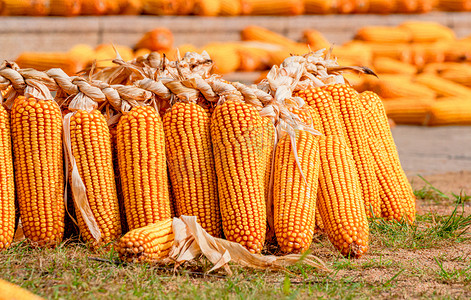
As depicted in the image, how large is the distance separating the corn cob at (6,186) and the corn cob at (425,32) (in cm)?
1048

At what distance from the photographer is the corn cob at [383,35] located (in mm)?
12211

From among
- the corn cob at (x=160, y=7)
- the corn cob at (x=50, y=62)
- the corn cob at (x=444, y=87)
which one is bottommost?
the corn cob at (x=444, y=87)

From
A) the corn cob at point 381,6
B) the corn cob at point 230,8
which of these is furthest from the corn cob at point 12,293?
the corn cob at point 381,6

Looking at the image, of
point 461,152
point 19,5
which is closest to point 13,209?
point 461,152

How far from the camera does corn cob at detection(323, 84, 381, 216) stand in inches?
157

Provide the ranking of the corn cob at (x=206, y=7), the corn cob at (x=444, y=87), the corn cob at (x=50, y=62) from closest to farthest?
1. the corn cob at (x=50, y=62)
2. the corn cob at (x=444, y=87)
3. the corn cob at (x=206, y=7)

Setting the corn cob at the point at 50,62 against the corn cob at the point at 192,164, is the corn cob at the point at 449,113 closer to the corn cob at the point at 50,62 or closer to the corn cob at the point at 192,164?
the corn cob at the point at 50,62

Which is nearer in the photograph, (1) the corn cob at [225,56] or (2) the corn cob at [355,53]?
(1) the corn cob at [225,56]

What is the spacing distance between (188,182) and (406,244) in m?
1.35

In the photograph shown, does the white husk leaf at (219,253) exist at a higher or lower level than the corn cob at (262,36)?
lower

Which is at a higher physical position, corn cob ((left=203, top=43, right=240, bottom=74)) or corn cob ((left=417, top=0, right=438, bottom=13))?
corn cob ((left=417, top=0, right=438, bottom=13))

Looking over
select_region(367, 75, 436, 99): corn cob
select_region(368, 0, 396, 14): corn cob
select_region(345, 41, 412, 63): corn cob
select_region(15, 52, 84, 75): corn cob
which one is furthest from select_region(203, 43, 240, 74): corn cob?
select_region(368, 0, 396, 14): corn cob

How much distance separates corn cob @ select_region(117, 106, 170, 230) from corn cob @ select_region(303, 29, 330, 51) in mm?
7951

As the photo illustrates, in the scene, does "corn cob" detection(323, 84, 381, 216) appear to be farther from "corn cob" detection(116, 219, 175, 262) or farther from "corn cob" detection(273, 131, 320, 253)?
"corn cob" detection(116, 219, 175, 262)
